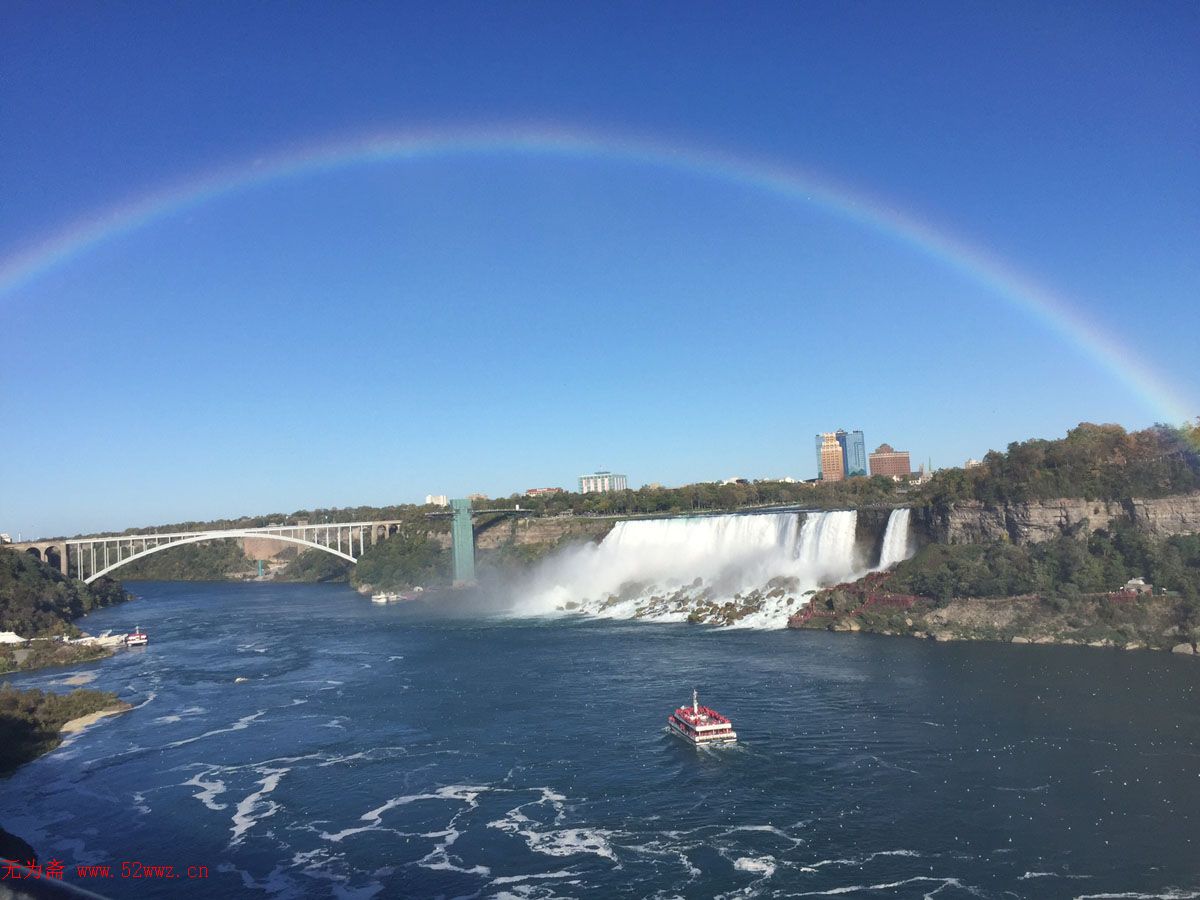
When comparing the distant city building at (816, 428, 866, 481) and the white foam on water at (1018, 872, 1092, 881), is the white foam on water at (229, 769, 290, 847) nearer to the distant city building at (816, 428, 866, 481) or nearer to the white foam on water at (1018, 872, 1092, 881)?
the white foam on water at (1018, 872, 1092, 881)

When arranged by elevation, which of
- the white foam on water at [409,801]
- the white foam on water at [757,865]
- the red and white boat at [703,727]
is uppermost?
the red and white boat at [703,727]

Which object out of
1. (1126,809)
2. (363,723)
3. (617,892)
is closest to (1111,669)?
(1126,809)

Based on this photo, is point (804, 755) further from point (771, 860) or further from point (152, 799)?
point (152, 799)

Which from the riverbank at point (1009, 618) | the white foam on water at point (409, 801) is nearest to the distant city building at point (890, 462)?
the riverbank at point (1009, 618)

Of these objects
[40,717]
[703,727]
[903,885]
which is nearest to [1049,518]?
[703,727]

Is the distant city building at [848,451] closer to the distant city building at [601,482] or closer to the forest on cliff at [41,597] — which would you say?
the distant city building at [601,482]

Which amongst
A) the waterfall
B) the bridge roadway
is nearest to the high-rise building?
the bridge roadway

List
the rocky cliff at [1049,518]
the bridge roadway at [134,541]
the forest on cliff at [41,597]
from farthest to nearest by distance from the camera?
the bridge roadway at [134,541] → the forest on cliff at [41,597] → the rocky cliff at [1049,518]
